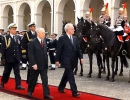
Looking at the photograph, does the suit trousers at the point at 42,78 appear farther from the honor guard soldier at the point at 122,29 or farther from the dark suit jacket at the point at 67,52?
the honor guard soldier at the point at 122,29

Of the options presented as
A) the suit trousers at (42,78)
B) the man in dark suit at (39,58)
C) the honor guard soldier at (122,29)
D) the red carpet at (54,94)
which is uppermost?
the honor guard soldier at (122,29)

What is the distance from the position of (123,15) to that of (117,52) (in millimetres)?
1490

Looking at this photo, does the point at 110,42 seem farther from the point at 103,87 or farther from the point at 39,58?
the point at 39,58

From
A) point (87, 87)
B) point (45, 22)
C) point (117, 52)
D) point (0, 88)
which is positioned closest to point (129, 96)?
point (87, 87)

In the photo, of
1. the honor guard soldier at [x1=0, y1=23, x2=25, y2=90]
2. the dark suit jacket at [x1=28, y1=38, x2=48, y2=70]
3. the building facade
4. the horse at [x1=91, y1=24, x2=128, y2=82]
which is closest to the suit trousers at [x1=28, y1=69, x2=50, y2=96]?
the dark suit jacket at [x1=28, y1=38, x2=48, y2=70]

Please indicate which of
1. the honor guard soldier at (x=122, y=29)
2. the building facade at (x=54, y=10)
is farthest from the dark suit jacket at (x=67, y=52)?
the building facade at (x=54, y=10)

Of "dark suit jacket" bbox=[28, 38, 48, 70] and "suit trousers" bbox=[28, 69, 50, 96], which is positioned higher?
"dark suit jacket" bbox=[28, 38, 48, 70]

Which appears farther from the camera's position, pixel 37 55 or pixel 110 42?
pixel 110 42

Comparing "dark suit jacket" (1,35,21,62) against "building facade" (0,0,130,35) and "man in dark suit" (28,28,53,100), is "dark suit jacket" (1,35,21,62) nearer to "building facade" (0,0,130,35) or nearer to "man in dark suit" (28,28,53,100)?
"man in dark suit" (28,28,53,100)

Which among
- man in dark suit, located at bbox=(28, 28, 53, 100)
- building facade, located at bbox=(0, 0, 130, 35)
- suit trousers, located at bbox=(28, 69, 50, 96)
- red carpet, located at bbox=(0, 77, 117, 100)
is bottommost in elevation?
red carpet, located at bbox=(0, 77, 117, 100)

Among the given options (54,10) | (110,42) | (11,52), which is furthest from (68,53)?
(54,10)

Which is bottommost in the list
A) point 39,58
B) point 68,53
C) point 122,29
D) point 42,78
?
point 42,78

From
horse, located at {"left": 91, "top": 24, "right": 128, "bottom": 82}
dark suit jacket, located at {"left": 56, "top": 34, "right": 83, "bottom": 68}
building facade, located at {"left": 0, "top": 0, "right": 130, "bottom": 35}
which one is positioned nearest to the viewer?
dark suit jacket, located at {"left": 56, "top": 34, "right": 83, "bottom": 68}

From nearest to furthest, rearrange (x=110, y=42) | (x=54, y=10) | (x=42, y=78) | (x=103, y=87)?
1. (x=42, y=78)
2. (x=103, y=87)
3. (x=110, y=42)
4. (x=54, y=10)
